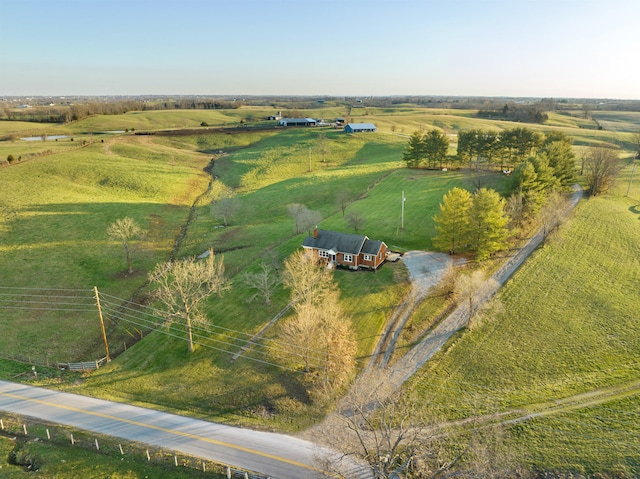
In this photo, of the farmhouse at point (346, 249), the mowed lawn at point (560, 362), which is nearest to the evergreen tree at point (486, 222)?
the mowed lawn at point (560, 362)

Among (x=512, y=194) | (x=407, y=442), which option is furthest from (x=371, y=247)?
(x=407, y=442)

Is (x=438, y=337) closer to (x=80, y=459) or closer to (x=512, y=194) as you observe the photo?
(x=512, y=194)

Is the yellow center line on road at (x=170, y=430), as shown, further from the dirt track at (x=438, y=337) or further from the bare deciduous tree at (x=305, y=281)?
the bare deciduous tree at (x=305, y=281)

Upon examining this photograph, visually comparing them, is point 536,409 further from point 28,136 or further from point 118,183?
point 28,136

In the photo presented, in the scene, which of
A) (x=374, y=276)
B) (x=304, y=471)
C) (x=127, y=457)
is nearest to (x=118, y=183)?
(x=374, y=276)

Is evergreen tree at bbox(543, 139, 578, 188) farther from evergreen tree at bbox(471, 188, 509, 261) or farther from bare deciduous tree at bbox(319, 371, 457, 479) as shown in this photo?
bare deciduous tree at bbox(319, 371, 457, 479)

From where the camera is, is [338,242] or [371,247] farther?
[338,242]
